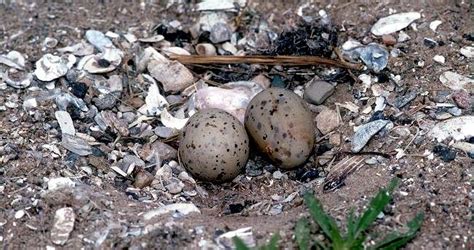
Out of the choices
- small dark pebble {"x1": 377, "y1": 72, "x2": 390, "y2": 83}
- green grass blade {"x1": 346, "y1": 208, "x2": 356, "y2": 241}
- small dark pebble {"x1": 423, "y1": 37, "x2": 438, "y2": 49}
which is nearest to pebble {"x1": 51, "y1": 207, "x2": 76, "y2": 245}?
green grass blade {"x1": 346, "y1": 208, "x2": 356, "y2": 241}

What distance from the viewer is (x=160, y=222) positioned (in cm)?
243

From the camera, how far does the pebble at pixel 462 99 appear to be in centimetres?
279

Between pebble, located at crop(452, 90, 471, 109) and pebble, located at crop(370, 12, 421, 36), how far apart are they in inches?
16.4

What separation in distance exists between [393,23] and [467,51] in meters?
0.31

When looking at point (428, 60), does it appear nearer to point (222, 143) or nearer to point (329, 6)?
point (329, 6)

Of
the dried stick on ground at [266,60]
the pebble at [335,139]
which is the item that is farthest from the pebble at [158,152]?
the pebble at [335,139]

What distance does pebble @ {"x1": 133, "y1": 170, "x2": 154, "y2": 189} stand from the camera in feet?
8.88

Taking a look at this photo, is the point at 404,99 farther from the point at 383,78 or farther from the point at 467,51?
the point at 467,51

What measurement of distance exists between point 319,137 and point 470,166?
561mm

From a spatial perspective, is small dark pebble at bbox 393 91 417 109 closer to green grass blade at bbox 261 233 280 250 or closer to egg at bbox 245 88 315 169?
egg at bbox 245 88 315 169

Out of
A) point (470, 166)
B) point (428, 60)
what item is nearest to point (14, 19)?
point (428, 60)

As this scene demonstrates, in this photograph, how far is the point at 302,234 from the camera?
232 cm

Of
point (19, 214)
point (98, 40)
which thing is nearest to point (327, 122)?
point (98, 40)

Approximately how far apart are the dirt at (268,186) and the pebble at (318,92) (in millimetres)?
39
